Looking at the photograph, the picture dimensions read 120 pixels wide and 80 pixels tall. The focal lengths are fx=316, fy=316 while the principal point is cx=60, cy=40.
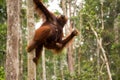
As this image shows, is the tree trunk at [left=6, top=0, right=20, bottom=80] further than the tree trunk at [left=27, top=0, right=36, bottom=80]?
No

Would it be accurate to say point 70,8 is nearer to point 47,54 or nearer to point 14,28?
point 47,54

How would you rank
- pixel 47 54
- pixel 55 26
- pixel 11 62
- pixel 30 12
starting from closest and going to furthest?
pixel 11 62
pixel 55 26
pixel 30 12
pixel 47 54

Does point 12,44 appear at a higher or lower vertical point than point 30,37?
lower

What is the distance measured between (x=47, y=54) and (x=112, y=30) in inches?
309

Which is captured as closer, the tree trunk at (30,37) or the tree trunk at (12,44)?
the tree trunk at (12,44)

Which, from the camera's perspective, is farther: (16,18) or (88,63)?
(88,63)

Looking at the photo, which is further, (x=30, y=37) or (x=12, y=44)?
(x=30, y=37)

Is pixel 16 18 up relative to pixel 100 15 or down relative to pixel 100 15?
down

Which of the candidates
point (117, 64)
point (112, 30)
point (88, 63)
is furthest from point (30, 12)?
point (112, 30)

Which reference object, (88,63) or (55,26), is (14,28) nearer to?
(55,26)

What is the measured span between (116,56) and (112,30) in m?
2.26

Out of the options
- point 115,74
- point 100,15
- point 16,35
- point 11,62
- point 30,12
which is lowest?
point 115,74

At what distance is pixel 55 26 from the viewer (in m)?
4.40

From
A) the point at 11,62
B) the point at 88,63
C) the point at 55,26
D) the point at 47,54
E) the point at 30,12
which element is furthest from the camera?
the point at 47,54
